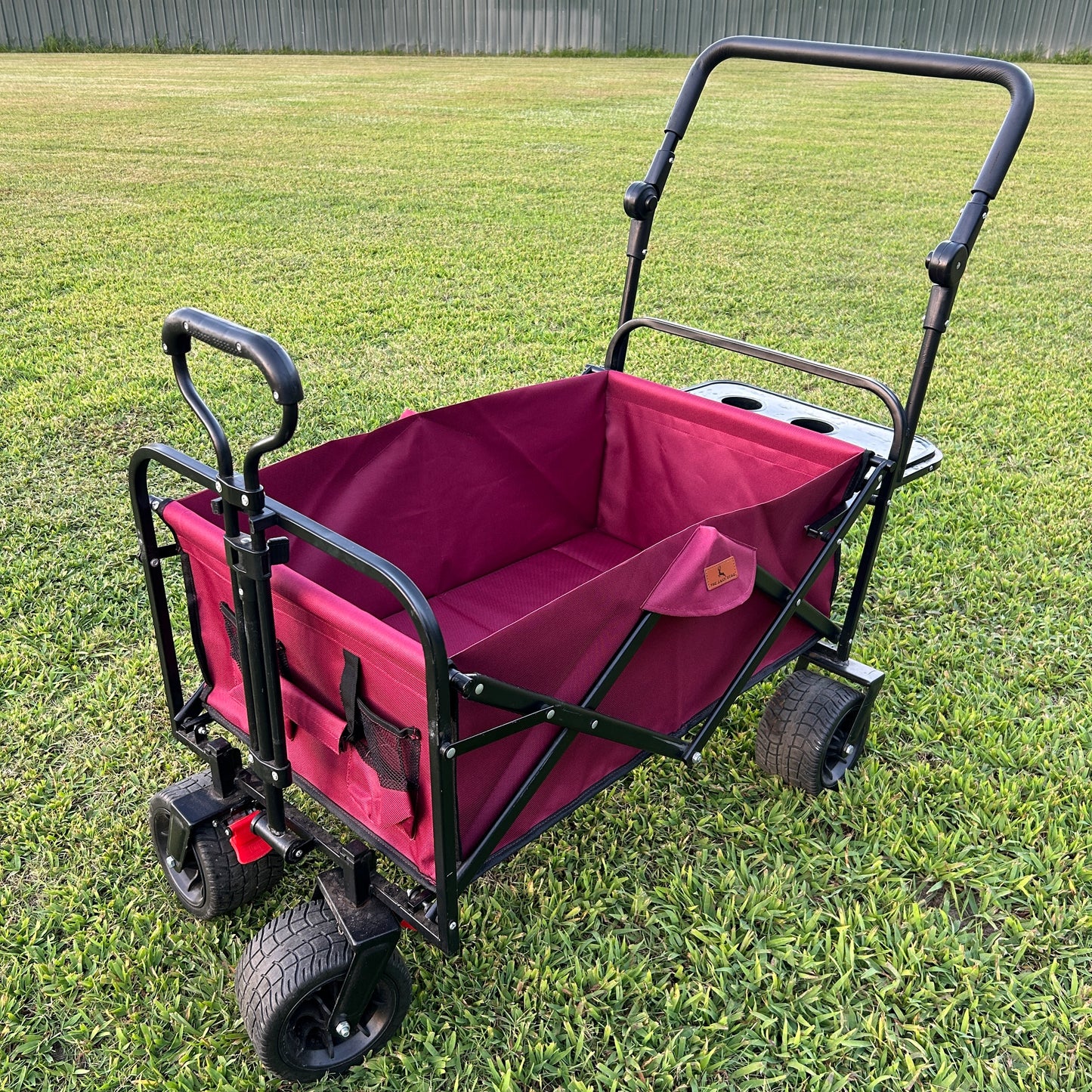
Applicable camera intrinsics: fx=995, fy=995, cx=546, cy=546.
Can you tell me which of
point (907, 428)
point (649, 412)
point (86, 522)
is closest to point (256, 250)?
point (86, 522)

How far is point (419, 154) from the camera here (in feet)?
33.5

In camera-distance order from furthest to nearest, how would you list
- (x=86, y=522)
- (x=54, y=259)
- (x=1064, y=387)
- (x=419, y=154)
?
(x=419, y=154) < (x=54, y=259) < (x=1064, y=387) < (x=86, y=522)

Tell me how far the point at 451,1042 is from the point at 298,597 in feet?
2.93

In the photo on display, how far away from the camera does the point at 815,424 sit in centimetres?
300

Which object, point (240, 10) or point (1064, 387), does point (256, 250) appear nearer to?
point (1064, 387)

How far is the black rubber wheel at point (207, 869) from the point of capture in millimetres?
1969

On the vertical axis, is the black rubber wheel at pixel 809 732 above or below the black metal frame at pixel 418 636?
below

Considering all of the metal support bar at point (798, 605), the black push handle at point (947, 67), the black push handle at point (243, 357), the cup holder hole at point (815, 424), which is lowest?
the metal support bar at point (798, 605)

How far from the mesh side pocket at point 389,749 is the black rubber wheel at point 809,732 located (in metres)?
1.11

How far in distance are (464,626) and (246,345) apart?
1231 mm

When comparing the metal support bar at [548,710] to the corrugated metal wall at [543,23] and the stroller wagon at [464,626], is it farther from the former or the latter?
the corrugated metal wall at [543,23]

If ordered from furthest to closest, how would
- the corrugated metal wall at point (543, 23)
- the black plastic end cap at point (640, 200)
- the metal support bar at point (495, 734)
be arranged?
the corrugated metal wall at point (543, 23) < the black plastic end cap at point (640, 200) < the metal support bar at point (495, 734)

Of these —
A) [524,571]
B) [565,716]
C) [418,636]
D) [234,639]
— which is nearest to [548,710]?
[565,716]

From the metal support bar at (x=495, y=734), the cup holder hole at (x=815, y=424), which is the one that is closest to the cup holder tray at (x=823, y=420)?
the cup holder hole at (x=815, y=424)
